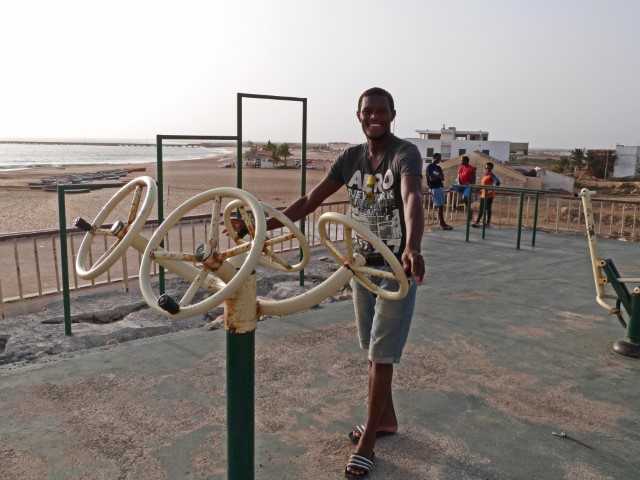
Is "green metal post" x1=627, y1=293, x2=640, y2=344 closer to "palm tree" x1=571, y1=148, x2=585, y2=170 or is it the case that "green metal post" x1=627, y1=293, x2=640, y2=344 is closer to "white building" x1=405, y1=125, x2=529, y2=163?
"white building" x1=405, y1=125, x2=529, y2=163

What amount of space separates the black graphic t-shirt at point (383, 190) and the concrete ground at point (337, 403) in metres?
0.99

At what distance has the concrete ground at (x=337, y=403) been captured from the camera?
2570mm

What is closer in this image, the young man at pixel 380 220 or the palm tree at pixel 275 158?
the young man at pixel 380 220

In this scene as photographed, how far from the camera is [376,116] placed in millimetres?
2455

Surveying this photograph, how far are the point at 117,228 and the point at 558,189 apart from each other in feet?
129

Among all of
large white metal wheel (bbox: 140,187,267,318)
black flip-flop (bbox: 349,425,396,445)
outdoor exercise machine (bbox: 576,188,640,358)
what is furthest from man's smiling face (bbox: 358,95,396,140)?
outdoor exercise machine (bbox: 576,188,640,358)

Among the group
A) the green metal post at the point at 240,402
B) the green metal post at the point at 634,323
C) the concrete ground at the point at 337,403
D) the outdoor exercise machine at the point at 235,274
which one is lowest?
the concrete ground at the point at 337,403

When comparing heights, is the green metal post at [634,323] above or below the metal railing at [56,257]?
above

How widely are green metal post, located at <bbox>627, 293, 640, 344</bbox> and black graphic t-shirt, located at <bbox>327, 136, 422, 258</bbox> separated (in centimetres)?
225

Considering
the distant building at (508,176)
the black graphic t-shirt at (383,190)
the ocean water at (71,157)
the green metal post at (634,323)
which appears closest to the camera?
the black graphic t-shirt at (383,190)

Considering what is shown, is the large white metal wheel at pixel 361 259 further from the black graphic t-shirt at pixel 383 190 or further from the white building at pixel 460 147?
the white building at pixel 460 147

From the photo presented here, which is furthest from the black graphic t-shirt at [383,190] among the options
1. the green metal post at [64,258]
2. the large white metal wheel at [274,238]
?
the green metal post at [64,258]

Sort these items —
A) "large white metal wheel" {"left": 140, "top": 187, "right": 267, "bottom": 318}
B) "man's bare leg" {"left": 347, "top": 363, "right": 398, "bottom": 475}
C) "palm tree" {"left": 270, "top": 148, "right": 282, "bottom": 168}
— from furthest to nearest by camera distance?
1. "palm tree" {"left": 270, "top": 148, "right": 282, "bottom": 168}
2. "man's bare leg" {"left": 347, "top": 363, "right": 398, "bottom": 475}
3. "large white metal wheel" {"left": 140, "top": 187, "right": 267, "bottom": 318}

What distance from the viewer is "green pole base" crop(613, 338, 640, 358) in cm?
387
